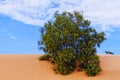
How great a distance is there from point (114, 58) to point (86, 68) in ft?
19.4

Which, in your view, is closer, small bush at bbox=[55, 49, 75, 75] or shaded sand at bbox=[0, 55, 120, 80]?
small bush at bbox=[55, 49, 75, 75]

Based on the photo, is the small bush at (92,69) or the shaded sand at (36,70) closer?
the small bush at (92,69)

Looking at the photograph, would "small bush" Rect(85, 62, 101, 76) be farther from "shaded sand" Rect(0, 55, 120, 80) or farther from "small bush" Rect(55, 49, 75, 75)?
"small bush" Rect(55, 49, 75, 75)

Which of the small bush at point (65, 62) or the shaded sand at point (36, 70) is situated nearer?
the small bush at point (65, 62)

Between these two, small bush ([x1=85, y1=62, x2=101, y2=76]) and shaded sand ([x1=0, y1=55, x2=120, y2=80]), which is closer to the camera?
small bush ([x1=85, y1=62, x2=101, y2=76])

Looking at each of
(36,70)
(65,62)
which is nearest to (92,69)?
(65,62)

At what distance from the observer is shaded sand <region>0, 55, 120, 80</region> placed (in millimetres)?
21844

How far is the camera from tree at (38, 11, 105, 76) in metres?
21.9

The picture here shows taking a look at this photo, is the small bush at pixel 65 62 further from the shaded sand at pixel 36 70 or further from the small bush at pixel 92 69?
the small bush at pixel 92 69

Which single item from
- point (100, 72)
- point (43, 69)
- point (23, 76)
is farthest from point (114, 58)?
point (23, 76)

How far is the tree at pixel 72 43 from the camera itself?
21875 millimetres

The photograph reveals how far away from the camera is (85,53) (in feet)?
73.1

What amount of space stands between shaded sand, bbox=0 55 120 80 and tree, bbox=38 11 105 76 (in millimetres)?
597

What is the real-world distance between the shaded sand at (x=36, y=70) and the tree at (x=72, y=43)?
1.96 ft
